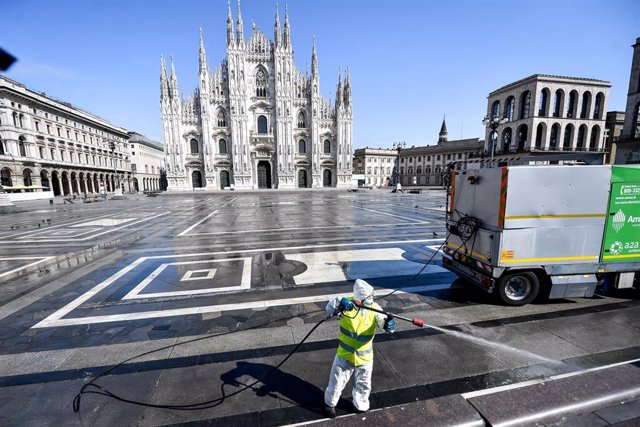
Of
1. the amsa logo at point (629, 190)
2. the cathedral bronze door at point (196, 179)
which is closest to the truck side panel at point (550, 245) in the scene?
the amsa logo at point (629, 190)

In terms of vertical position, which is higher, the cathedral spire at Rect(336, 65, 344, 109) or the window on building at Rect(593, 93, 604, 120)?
the cathedral spire at Rect(336, 65, 344, 109)

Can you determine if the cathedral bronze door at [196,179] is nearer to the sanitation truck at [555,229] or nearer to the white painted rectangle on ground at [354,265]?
the white painted rectangle on ground at [354,265]

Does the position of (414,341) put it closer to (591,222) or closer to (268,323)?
(268,323)

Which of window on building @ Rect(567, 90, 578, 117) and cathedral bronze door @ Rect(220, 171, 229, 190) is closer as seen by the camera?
window on building @ Rect(567, 90, 578, 117)

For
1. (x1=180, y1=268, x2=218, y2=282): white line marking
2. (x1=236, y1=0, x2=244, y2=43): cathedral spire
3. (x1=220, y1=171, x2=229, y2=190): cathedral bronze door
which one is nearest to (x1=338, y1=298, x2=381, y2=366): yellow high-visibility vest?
(x1=180, y1=268, x2=218, y2=282): white line marking

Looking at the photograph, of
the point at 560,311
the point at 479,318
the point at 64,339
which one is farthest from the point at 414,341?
the point at 64,339

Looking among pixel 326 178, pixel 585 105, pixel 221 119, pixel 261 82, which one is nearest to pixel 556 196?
pixel 326 178

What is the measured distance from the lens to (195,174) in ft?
168

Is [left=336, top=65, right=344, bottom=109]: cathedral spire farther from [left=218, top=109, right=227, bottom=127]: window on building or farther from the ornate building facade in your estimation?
the ornate building facade

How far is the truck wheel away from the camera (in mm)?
5141

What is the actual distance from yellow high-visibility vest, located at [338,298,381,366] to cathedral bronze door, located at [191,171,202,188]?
2142 inches

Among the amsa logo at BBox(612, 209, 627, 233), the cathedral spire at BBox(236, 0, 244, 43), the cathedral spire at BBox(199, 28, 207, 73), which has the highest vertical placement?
the cathedral spire at BBox(236, 0, 244, 43)

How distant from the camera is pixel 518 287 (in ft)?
17.6

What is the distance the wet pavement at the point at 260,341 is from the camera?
3.06 metres
